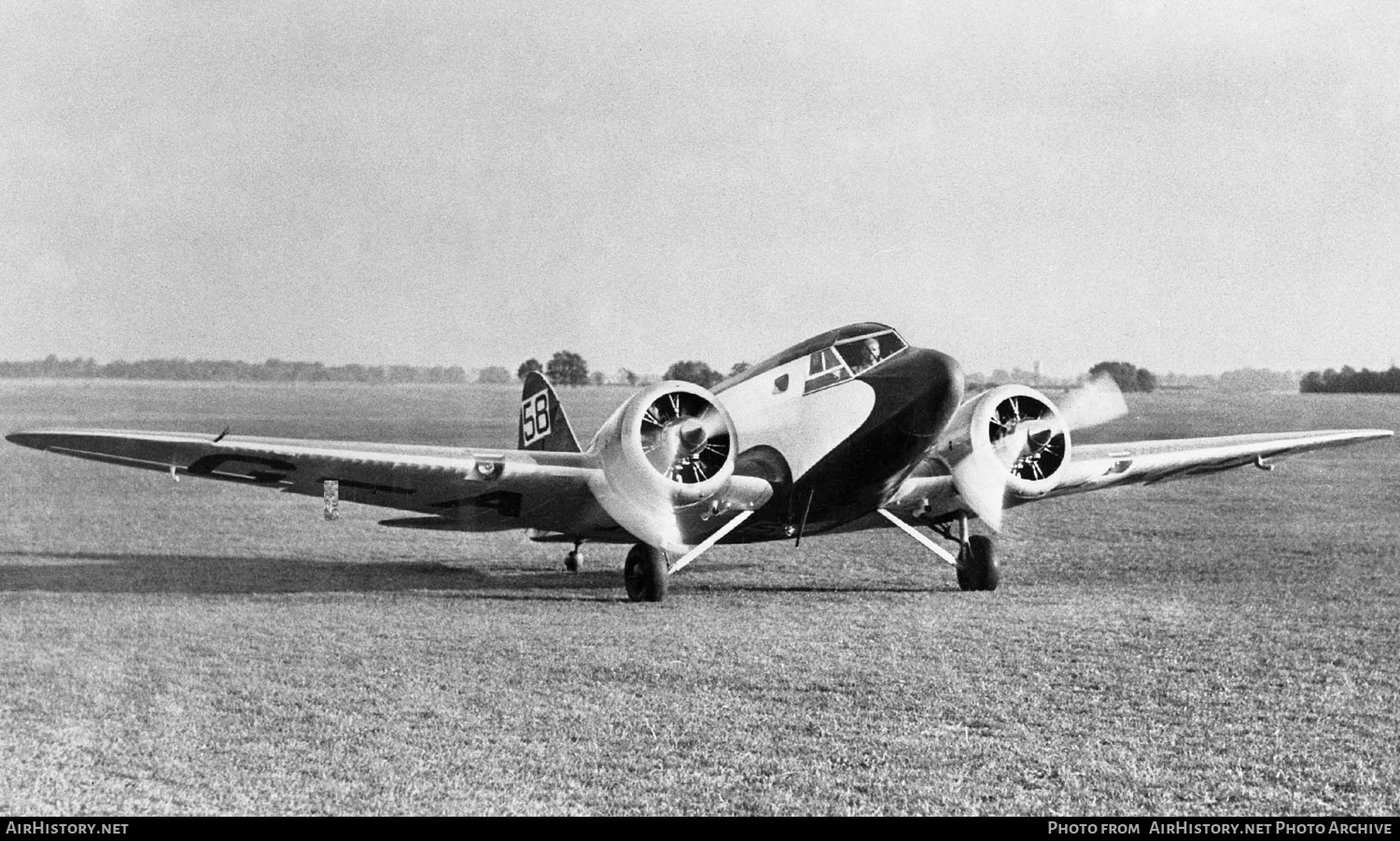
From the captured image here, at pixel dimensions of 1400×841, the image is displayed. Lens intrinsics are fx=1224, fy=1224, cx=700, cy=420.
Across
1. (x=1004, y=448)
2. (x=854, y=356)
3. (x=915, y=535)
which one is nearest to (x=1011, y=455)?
(x=1004, y=448)

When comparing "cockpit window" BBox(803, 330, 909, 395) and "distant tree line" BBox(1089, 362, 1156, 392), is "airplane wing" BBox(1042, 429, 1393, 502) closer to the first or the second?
"distant tree line" BBox(1089, 362, 1156, 392)

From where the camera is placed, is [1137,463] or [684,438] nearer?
[684,438]

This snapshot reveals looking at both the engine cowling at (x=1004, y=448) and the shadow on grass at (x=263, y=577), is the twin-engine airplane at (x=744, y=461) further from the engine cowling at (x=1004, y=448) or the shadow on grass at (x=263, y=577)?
the shadow on grass at (x=263, y=577)

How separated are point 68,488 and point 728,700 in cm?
2361

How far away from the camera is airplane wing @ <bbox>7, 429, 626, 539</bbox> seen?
10930 millimetres

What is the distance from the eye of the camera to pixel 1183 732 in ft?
22.0

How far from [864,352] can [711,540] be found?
7.80 ft

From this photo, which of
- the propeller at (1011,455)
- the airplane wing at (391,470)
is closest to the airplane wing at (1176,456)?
the propeller at (1011,455)

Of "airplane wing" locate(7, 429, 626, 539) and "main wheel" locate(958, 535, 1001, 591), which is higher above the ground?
"airplane wing" locate(7, 429, 626, 539)

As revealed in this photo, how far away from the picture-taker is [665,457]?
1155 centimetres

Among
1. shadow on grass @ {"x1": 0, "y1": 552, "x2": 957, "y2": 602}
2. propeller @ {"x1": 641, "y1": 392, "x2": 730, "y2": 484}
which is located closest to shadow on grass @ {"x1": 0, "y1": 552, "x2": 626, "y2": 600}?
shadow on grass @ {"x1": 0, "y1": 552, "x2": 957, "y2": 602}

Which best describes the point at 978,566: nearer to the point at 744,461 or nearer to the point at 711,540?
the point at 744,461

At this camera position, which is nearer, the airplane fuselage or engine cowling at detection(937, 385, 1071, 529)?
the airplane fuselage

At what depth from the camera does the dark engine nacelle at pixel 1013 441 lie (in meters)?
12.2
